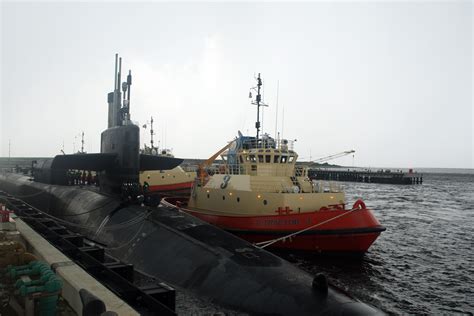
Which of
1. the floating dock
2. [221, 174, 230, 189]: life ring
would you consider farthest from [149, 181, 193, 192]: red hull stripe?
the floating dock

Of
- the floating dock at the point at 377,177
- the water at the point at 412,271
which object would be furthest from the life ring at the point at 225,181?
the floating dock at the point at 377,177

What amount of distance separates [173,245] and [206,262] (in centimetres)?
181

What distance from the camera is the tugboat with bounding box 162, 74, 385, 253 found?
17.0 metres

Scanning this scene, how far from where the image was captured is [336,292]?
8.48 metres

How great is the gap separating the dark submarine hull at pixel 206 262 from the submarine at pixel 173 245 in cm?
2

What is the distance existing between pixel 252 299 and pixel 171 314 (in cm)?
A: 239

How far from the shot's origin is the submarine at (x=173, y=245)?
→ 830 cm

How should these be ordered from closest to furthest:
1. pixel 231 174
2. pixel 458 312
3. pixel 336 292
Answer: pixel 336 292, pixel 458 312, pixel 231 174

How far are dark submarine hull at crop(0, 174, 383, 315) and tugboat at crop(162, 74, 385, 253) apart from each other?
5.20m

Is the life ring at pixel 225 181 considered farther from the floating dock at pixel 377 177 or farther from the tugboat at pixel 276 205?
the floating dock at pixel 377 177

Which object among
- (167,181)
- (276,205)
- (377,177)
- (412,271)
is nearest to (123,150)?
(276,205)

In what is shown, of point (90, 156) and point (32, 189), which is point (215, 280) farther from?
point (32, 189)

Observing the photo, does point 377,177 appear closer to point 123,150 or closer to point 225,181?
point 225,181

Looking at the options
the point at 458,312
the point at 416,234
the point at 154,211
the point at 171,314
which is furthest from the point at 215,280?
the point at 416,234
